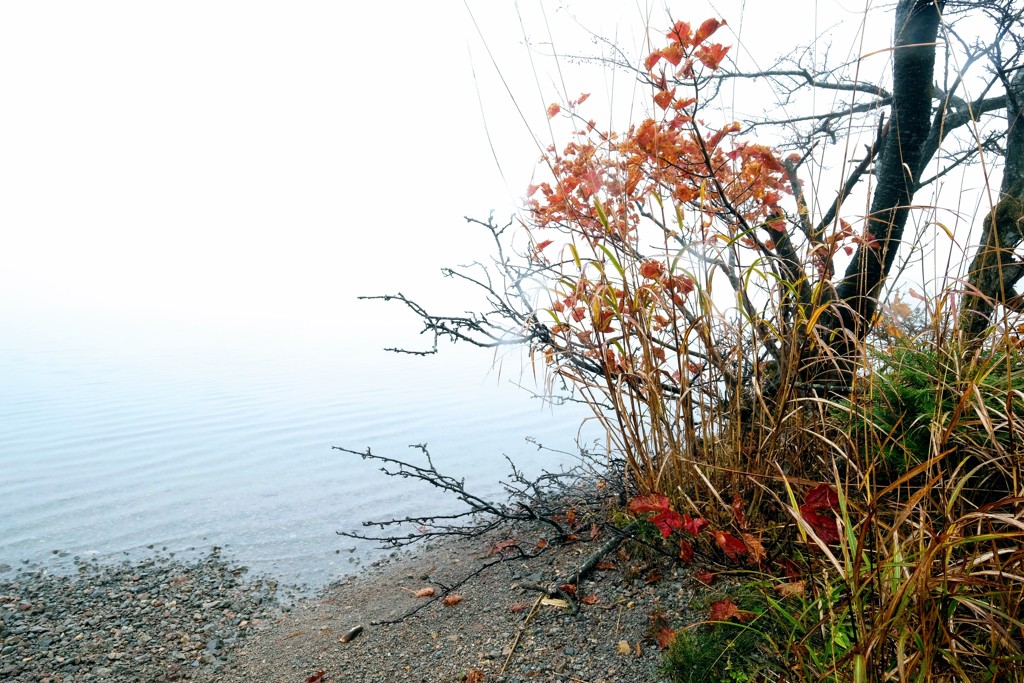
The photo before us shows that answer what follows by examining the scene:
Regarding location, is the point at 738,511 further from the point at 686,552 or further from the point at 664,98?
the point at 664,98

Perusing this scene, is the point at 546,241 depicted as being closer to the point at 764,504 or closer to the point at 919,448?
the point at 764,504

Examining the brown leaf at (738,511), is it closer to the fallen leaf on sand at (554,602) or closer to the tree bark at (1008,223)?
the fallen leaf on sand at (554,602)

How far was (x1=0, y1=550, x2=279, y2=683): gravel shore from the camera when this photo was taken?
2.29m

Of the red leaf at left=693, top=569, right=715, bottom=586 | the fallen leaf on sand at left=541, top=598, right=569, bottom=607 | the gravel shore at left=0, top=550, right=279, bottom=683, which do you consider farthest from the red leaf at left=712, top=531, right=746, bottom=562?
the gravel shore at left=0, top=550, right=279, bottom=683

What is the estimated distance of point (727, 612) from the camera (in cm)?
144

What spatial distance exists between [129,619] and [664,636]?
246 cm

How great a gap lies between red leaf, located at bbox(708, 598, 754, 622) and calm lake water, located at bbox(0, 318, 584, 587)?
91cm

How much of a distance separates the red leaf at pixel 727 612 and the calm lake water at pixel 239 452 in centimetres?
91

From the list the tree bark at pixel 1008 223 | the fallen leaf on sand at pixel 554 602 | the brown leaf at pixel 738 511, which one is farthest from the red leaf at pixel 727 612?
the tree bark at pixel 1008 223

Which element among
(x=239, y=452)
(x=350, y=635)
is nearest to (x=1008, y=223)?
(x=350, y=635)

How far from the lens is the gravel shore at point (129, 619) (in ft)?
7.50

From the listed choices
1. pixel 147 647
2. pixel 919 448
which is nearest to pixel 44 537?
pixel 147 647

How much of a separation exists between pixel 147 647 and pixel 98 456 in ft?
13.2

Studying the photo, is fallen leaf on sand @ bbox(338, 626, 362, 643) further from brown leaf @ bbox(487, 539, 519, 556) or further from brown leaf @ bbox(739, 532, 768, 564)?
brown leaf @ bbox(739, 532, 768, 564)
